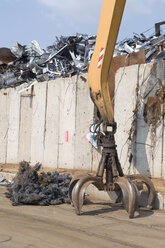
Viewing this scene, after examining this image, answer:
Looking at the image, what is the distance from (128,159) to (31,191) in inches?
81.2

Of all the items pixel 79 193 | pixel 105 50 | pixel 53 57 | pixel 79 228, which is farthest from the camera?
pixel 53 57

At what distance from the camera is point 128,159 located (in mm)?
7668

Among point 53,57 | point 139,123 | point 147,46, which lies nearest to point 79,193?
point 139,123

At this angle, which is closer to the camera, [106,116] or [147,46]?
[106,116]

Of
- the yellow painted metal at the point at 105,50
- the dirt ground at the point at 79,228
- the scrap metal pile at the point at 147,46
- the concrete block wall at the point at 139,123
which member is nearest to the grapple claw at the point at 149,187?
the dirt ground at the point at 79,228

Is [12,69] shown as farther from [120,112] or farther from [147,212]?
[147,212]

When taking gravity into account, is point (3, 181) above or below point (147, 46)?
below

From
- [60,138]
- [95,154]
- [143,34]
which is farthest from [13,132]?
[143,34]

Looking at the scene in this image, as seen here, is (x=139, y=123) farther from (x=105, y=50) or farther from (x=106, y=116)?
(x=105, y=50)

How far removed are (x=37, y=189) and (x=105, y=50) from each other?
286 cm

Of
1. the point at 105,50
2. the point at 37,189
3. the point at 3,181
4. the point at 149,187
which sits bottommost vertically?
the point at 3,181

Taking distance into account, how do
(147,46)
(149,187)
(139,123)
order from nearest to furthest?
(149,187) < (139,123) < (147,46)

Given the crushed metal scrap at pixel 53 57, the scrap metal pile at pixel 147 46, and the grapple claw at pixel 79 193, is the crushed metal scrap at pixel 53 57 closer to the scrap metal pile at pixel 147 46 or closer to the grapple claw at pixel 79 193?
the scrap metal pile at pixel 147 46

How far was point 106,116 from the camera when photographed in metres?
6.51
